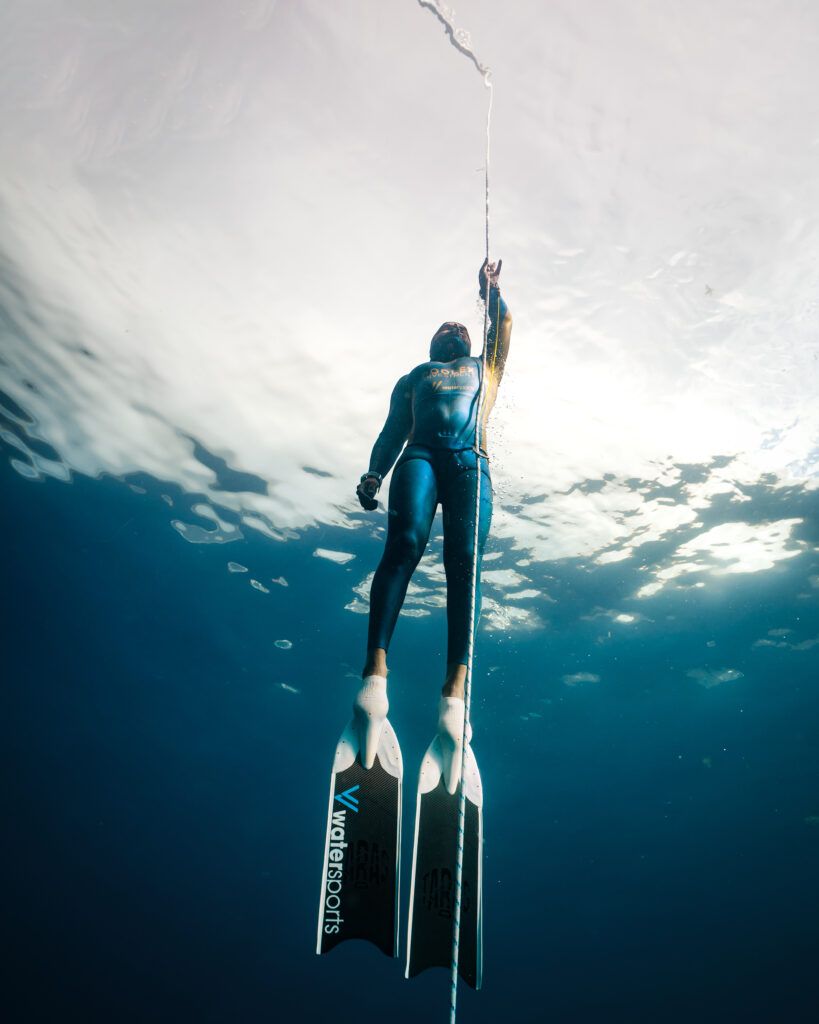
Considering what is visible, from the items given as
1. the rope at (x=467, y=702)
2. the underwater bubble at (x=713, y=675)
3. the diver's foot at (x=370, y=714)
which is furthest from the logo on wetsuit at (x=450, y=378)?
the underwater bubble at (x=713, y=675)

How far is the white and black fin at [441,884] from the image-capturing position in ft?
9.00

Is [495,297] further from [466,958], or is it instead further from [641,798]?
[641,798]

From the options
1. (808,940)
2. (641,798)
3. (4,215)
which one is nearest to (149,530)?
(4,215)

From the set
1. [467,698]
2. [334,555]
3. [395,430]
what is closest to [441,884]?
[467,698]

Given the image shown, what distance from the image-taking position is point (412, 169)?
6.74 meters

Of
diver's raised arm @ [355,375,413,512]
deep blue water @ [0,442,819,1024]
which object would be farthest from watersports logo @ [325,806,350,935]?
deep blue water @ [0,442,819,1024]

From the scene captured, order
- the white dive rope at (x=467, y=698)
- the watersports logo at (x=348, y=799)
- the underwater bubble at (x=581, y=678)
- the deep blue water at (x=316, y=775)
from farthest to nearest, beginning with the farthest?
the underwater bubble at (x=581, y=678)
the deep blue water at (x=316, y=775)
the watersports logo at (x=348, y=799)
the white dive rope at (x=467, y=698)

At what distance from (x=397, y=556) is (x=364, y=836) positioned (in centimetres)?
159

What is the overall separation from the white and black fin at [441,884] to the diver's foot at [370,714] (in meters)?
0.34

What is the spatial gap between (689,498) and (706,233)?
652cm

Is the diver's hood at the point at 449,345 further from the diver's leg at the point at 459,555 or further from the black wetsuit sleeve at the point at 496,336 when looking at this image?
the diver's leg at the point at 459,555

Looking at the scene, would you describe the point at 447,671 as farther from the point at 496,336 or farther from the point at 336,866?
the point at 496,336

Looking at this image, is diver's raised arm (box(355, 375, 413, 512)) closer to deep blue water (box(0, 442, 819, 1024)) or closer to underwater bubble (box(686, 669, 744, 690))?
deep blue water (box(0, 442, 819, 1024))

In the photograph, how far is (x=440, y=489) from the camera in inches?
142
